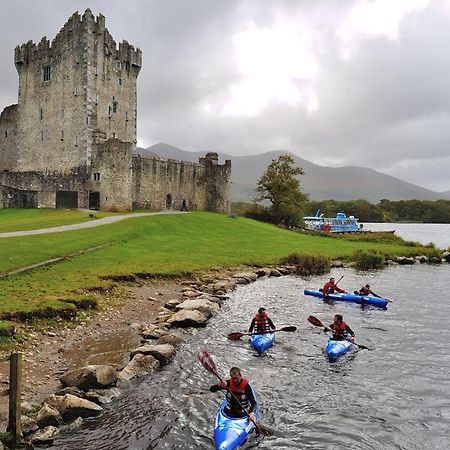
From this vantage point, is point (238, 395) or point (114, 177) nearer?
point (238, 395)

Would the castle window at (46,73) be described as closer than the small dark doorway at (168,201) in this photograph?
Yes

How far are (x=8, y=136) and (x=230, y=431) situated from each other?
239 ft

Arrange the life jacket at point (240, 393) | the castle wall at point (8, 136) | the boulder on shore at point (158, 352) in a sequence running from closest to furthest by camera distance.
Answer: the life jacket at point (240, 393) → the boulder on shore at point (158, 352) → the castle wall at point (8, 136)

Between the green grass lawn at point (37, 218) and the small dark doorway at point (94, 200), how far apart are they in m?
3.68

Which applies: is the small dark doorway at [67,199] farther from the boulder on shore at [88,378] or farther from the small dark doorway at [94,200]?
the boulder on shore at [88,378]

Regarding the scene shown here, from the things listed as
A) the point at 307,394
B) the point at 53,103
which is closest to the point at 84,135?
the point at 53,103

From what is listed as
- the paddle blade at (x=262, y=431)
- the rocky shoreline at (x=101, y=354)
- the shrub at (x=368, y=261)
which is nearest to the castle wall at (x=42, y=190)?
the shrub at (x=368, y=261)

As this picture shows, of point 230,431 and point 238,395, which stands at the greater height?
point 238,395

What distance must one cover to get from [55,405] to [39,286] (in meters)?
11.1

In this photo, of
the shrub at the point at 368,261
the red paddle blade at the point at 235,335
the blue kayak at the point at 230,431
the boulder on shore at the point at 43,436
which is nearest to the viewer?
the boulder on shore at the point at 43,436

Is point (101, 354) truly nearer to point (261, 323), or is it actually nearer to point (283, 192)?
point (261, 323)

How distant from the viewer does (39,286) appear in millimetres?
22344

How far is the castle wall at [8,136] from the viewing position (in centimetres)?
7288

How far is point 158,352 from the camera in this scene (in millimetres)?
16672
